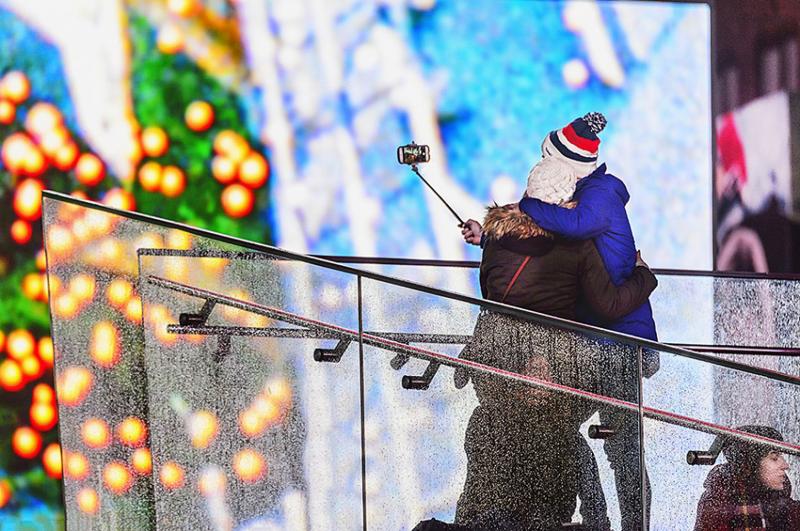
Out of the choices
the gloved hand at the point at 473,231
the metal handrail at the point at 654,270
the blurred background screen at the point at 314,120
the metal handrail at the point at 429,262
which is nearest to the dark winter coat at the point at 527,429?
the metal handrail at the point at 429,262

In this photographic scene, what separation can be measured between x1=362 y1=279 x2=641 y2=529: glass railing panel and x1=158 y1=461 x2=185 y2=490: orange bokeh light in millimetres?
415

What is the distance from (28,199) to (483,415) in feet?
9.14

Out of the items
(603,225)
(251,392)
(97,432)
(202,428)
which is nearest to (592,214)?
(603,225)

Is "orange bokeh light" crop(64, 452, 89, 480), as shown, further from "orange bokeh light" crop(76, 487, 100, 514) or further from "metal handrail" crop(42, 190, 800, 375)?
"metal handrail" crop(42, 190, 800, 375)

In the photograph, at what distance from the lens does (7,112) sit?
5.41 metres

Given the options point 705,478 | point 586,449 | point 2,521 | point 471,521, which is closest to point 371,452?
point 471,521

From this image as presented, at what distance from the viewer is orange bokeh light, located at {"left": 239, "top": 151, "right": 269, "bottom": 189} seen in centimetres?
556

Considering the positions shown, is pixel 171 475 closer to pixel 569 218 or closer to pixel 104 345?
pixel 104 345

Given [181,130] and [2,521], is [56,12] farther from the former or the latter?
[2,521]

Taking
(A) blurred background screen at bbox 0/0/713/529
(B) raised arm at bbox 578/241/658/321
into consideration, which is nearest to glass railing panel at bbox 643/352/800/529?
(B) raised arm at bbox 578/241/658/321

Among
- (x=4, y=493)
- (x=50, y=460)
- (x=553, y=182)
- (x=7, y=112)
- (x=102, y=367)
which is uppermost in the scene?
(x=7, y=112)

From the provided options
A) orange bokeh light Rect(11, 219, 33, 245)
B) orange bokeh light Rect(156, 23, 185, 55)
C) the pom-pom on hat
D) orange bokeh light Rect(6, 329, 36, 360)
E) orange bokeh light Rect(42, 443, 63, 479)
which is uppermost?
orange bokeh light Rect(156, 23, 185, 55)

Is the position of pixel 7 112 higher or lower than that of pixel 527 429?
higher

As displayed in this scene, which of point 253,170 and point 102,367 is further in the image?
point 253,170
